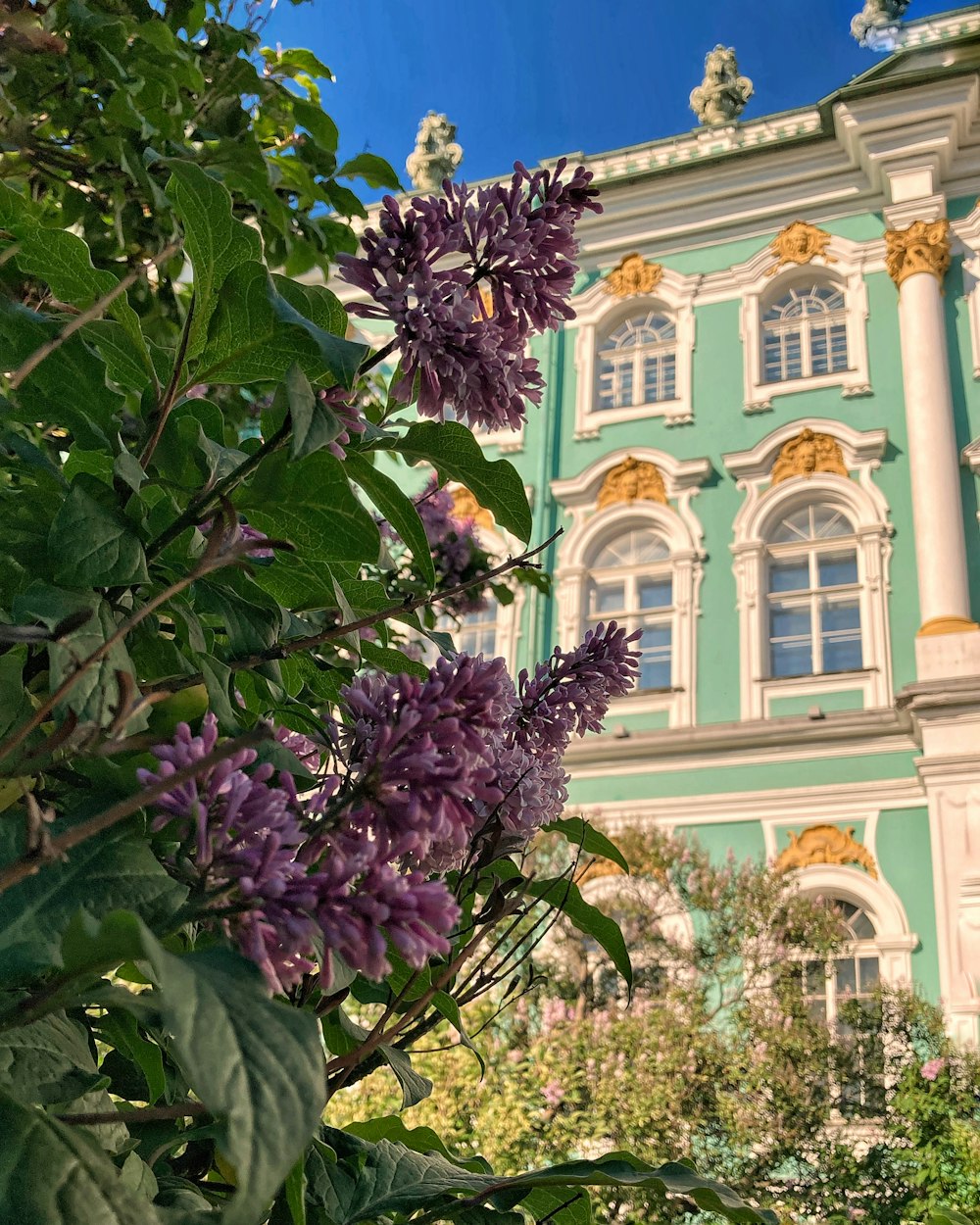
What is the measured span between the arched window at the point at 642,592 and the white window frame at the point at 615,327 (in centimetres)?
135

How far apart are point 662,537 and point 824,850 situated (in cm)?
363

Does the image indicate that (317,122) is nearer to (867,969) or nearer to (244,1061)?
(244,1061)

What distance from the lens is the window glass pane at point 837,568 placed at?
1150 centimetres

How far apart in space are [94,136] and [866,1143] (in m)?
8.58

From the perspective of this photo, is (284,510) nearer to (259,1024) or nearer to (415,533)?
(415,533)

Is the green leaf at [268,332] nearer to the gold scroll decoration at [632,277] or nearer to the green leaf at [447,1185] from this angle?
the green leaf at [447,1185]

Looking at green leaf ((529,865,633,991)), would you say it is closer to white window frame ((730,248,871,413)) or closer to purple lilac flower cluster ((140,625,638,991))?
purple lilac flower cluster ((140,625,638,991))

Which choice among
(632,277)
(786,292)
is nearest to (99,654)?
(786,292)

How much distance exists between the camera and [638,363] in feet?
44.7

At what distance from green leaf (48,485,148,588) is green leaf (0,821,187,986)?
165 mm

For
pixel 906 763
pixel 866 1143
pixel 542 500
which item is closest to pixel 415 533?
pixel 866 1143

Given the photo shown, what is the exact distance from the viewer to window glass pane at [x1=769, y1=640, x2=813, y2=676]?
36.9 ft

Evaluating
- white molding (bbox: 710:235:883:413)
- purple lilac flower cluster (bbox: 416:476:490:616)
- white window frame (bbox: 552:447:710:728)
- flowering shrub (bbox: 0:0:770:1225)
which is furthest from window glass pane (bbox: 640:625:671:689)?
flowering shrub (bbox: 0:0:770:1225)

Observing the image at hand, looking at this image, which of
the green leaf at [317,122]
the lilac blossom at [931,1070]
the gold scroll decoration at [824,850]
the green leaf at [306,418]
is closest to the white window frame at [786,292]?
the gold scroll decoration at [824,850]
